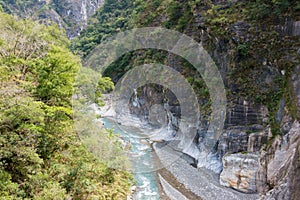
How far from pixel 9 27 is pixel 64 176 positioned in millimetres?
13631

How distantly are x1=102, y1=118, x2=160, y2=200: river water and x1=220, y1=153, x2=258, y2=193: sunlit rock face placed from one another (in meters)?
4.33

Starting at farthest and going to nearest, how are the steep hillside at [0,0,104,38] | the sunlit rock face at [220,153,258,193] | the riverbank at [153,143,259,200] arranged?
the steep hillside at [0,0,104,38] < the riverbank at [153,143,259,200] < the sunlit rock face at [220,153,258,193]

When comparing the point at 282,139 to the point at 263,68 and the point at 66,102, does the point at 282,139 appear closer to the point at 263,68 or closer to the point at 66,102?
the point at 263,68

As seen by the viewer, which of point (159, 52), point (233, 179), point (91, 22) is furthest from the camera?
point (91, 22)

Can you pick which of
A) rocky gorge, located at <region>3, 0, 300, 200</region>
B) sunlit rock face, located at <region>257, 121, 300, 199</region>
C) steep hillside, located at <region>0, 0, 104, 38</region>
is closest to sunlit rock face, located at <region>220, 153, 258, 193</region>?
rocky gorge, located at <region>3, 0, 300, 200</region>

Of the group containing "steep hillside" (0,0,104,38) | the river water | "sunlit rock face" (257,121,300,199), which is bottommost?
the river water

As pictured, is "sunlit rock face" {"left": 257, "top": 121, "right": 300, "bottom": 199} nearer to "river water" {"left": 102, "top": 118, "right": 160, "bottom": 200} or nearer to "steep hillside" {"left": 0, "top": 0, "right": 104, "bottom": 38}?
"river water" {"left": 102, "top": 118, "right": 160, "bottom": 200}

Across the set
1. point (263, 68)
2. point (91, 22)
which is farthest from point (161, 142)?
point (91, 22)

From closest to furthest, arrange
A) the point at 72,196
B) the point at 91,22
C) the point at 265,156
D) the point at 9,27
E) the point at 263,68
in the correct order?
the point at 72,196
the point at 265,156
the point at 263,68
the point at 9,27
the point at 91,22

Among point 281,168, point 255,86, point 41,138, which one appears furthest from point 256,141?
point 41,138

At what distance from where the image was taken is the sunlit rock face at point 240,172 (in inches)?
515

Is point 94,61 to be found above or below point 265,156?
above

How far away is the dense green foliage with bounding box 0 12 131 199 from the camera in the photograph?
8250 mm

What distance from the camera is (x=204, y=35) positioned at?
A: 20109mm
